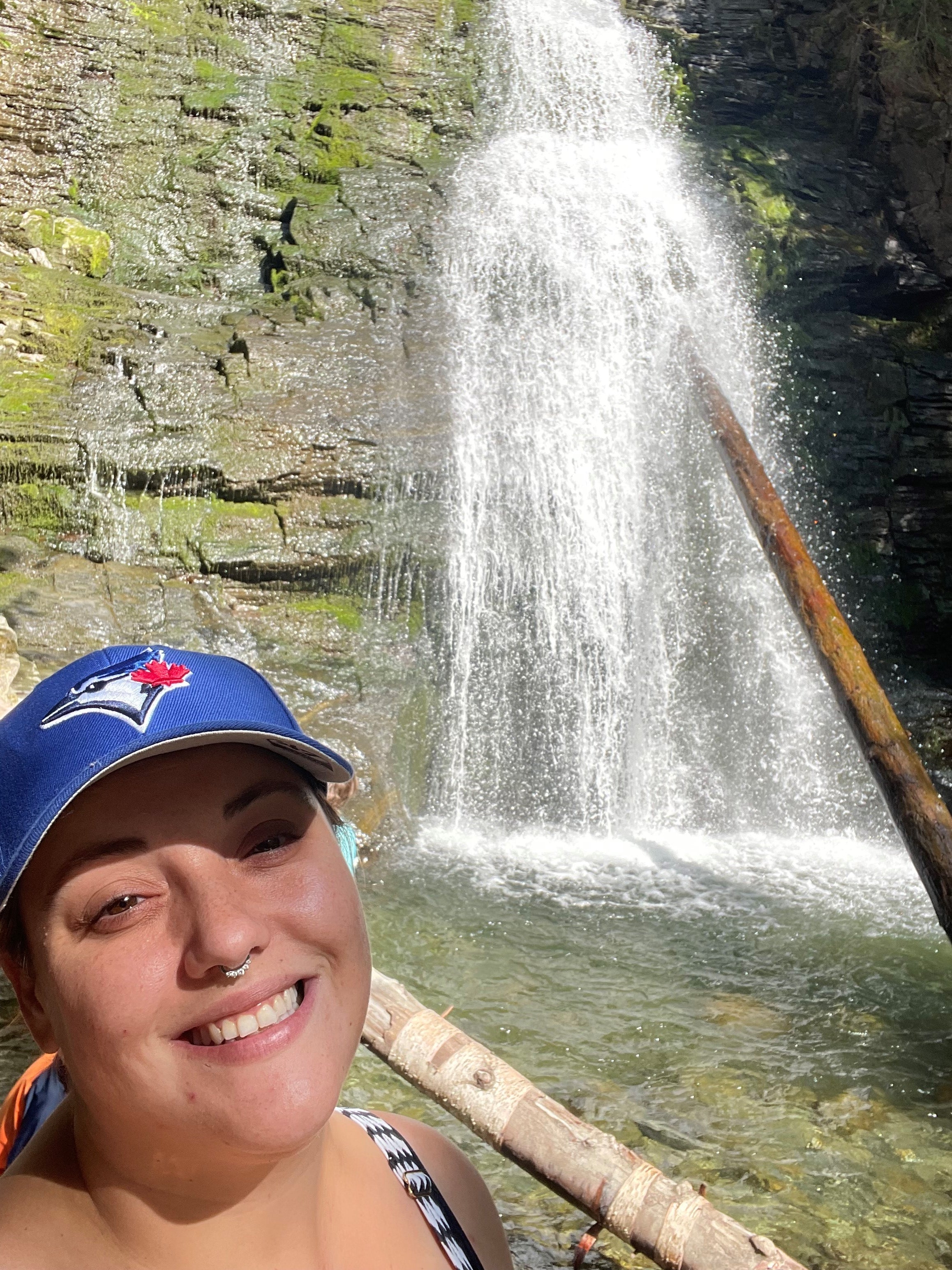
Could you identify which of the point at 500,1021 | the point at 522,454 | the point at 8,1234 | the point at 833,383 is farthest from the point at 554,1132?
the point at 833,383

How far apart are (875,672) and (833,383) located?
112 inches

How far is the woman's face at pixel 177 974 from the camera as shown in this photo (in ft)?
3.08

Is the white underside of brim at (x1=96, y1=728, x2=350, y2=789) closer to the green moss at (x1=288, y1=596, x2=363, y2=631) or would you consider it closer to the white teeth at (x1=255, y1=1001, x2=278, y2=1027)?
the white teeth at (x1=255, y1=1001, x2=278, y2=1027)

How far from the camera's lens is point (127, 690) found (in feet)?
3.34

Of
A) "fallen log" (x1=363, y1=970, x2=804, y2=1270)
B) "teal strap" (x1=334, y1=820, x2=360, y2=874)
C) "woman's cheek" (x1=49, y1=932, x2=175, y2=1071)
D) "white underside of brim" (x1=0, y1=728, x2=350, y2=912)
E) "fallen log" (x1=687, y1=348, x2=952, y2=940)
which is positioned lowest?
"fallen log" (x1=363, y1=970, x2=804, y2=1270)

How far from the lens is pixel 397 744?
24.8ft

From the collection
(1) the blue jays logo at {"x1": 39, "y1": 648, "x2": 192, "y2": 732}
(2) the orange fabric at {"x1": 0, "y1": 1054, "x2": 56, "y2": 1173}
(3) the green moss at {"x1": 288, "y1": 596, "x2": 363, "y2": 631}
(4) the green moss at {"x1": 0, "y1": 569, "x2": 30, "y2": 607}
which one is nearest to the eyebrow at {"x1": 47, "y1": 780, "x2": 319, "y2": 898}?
(1) the blue jays logo at {"x1": 39, "y1": 648, "x2": 192, "y2": 732}

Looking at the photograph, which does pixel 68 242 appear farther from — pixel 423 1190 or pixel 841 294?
pixel 423 1190

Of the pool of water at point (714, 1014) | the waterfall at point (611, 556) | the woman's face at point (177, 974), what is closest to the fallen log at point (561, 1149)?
the pool of water at point (714, 1014)

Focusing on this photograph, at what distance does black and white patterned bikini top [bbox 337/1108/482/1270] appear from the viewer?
1239 mm

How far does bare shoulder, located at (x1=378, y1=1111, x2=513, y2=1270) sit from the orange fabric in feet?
2.10

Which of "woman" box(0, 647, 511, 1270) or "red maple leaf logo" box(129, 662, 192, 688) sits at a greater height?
"red maple leaf logo" box(129, 662, 192, 688)

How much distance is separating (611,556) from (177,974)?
330 inches

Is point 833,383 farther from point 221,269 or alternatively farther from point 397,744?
point 221,269
